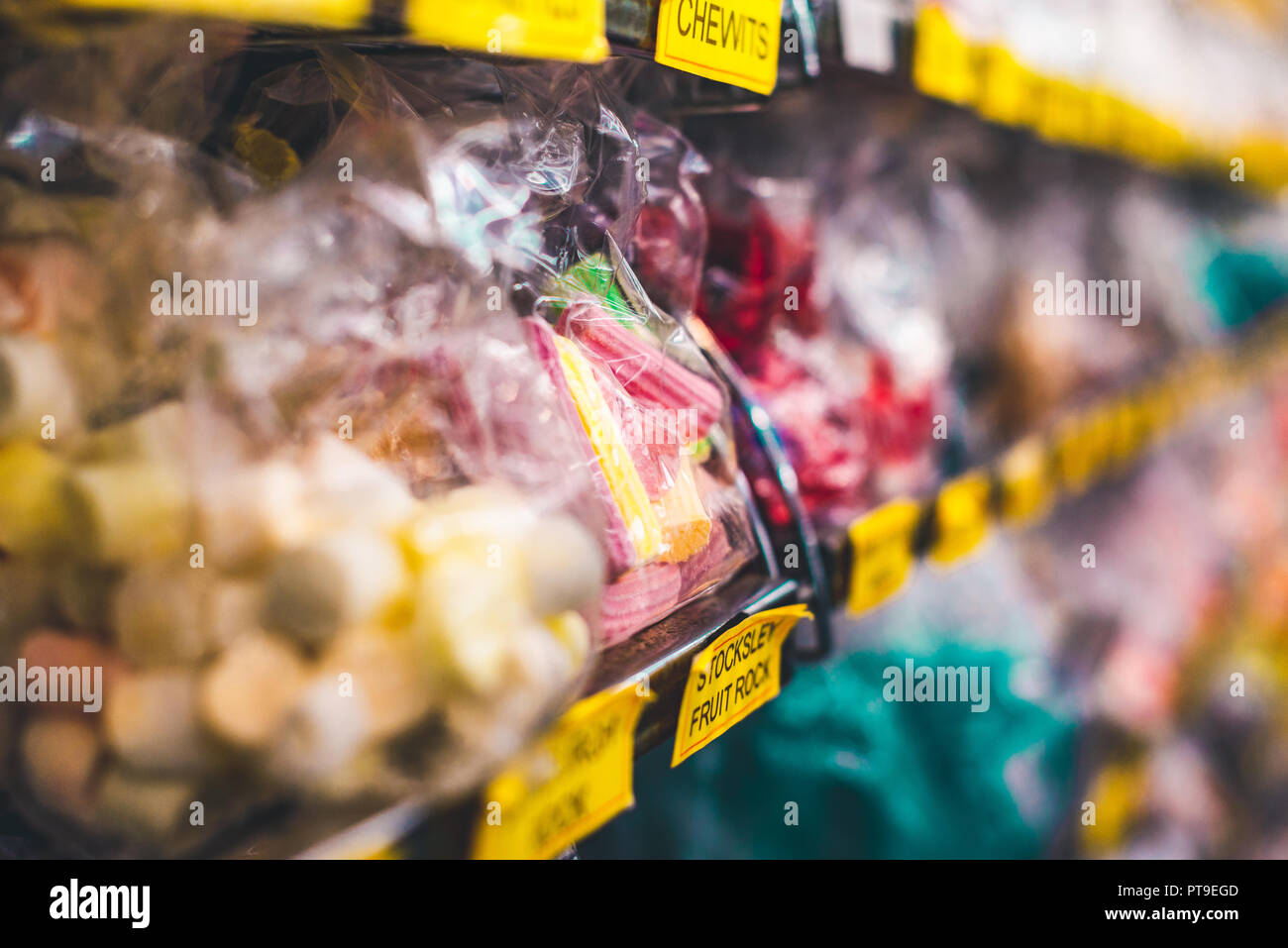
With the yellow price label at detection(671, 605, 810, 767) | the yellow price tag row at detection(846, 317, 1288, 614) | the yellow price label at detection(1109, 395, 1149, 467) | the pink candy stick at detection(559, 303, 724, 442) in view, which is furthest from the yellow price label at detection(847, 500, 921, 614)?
the yellow price label at detection(1109, 395, 1149, 467)

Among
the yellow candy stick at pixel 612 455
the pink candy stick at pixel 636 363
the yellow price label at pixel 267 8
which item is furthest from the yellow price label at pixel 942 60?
the yellow price label at pixel 267 8

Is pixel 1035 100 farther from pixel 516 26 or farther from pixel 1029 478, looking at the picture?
pixel 516 26

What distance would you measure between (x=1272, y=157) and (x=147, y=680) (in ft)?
9.01

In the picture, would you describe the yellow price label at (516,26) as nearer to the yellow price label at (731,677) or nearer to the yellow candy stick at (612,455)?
the yellow candy stick at (612,455)

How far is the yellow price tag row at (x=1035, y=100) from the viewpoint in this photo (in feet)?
3.32

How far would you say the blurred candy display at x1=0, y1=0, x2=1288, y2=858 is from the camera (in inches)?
17.6

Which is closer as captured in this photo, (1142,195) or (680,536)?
(680,536)

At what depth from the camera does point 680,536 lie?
2.27 ft

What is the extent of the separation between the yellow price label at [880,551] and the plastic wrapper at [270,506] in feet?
1.42

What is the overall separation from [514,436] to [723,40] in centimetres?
34

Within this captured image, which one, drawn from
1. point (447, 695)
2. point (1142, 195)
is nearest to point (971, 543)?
point (447, 695)
